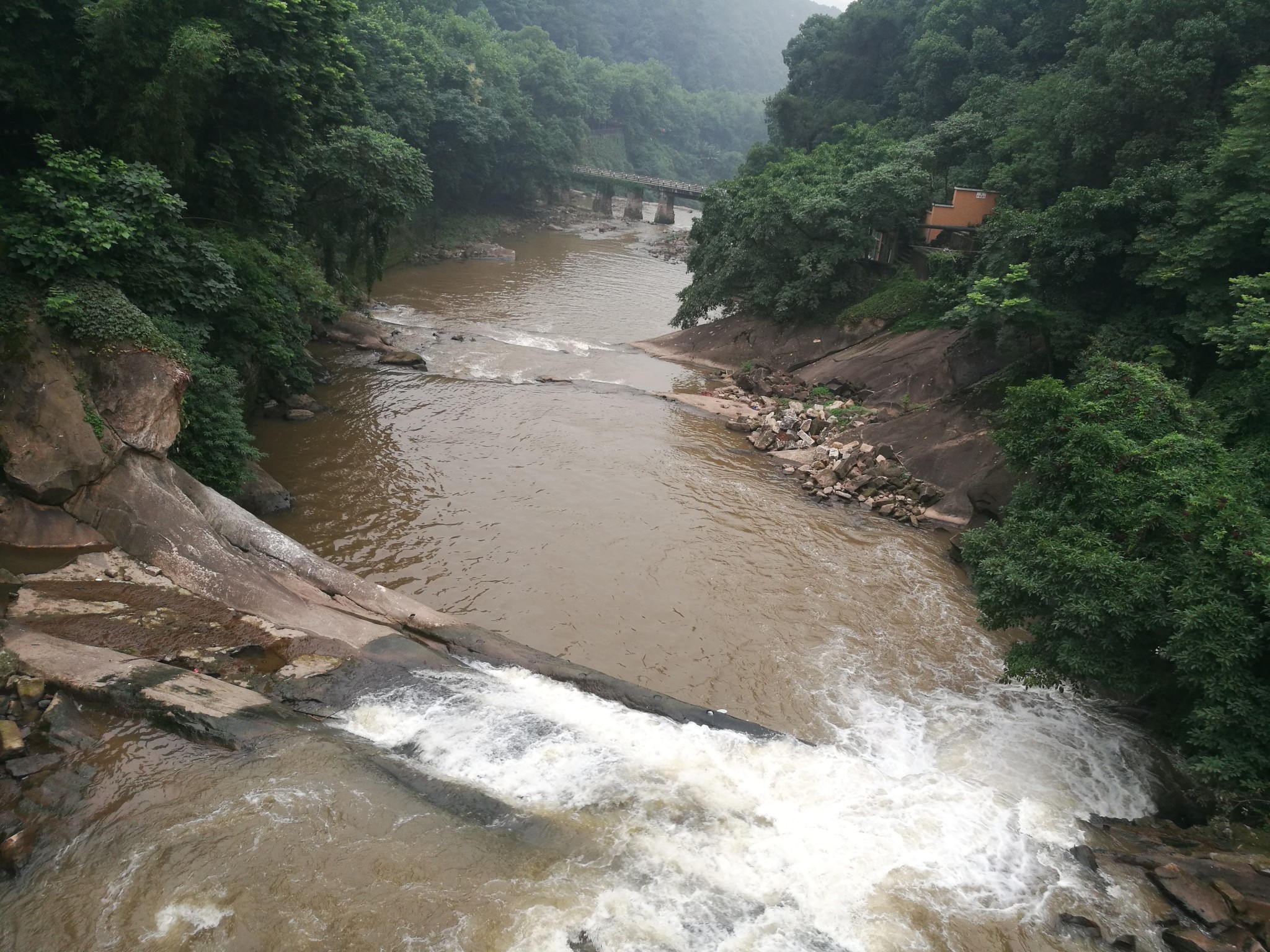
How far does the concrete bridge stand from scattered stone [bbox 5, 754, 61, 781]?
2915 inches

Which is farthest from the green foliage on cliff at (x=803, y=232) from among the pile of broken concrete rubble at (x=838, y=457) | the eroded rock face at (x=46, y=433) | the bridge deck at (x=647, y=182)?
the bridge deck at (x=647, y=182)

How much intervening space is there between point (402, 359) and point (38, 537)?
1659cm

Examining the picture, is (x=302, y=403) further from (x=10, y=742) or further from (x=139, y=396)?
(x=10, y=742)

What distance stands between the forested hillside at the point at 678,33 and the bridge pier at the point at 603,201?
40694 mm

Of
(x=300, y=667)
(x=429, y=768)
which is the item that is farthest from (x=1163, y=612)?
(x=300, y=667)

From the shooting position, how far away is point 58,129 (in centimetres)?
1405

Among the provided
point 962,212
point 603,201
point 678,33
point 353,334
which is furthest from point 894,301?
point 678,33

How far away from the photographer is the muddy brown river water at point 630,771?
729 cm

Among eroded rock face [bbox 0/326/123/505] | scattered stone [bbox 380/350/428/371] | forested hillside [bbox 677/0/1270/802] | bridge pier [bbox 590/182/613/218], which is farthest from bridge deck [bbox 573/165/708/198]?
eroded rock face [bbox 0/326/123/505]

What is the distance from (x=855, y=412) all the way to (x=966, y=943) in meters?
17.9

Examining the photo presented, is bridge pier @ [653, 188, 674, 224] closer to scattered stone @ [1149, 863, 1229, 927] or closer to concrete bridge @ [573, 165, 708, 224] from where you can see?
concrete bridge @ [573, 165, 708, 224]

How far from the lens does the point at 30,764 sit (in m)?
7.53

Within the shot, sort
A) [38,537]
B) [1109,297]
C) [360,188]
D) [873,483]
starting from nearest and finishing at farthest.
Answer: [38,537] < [1109,297] < [873,483] < [360,188]

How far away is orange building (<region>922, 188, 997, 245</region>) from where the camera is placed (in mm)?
27578
